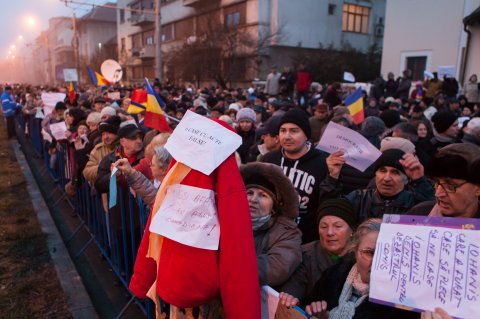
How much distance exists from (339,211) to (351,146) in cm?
81

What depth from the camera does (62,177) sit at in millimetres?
7820

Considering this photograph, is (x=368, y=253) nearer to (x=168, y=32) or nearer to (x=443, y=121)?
(x=443, y=121)

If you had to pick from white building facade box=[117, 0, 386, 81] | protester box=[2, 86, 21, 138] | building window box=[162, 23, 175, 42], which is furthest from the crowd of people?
→ building window box=[162, 23, 175, 42]

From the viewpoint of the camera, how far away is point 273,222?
2.63m

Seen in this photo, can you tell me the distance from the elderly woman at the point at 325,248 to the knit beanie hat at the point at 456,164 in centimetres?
66

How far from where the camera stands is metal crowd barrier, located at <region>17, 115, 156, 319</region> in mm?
3932

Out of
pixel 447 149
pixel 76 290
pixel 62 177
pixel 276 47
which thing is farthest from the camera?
pixel 276 47

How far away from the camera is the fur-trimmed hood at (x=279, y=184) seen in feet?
8.68

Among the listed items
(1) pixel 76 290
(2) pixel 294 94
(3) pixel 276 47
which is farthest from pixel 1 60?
(1) pixel 76 290

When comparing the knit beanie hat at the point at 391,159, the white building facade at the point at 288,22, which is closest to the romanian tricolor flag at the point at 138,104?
the knit beanie hat at the point at 391,159

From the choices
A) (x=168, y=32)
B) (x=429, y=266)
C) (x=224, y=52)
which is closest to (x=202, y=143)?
(x=429, y=266)

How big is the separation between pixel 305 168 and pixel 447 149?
1.40 metres

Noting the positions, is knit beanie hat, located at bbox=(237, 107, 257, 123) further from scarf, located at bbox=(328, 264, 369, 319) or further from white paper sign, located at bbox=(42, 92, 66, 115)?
scarf, located at bbox=(328, 264, 369, 319)

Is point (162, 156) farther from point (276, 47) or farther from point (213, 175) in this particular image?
point (276, 47)
